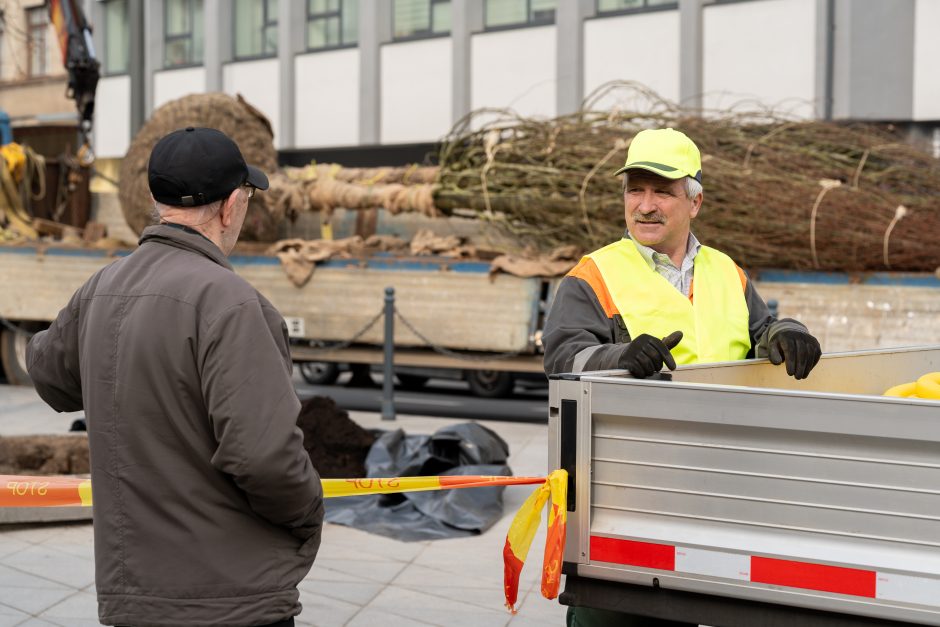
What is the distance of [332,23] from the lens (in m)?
23.9

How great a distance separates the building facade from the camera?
16.4 meters

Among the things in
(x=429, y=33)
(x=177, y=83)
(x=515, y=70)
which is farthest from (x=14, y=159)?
(x=177, y=83)

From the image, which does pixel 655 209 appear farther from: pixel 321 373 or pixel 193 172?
pixel 321 373

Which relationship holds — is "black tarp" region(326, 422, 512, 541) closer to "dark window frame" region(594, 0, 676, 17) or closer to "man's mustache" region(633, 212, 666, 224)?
"man's mustache" region(633, 212, 666, 224)

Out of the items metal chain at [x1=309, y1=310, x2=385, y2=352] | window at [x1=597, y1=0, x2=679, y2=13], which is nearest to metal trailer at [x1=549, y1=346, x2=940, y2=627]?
metal chain at [x1=309, y1=310, x2=385, y2=352]

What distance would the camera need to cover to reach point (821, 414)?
2.70 metres

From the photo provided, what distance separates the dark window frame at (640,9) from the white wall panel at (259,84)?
24.5ft

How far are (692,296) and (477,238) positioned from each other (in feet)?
30.0

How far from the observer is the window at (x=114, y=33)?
28.1 m

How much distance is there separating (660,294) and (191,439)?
159 centimetres

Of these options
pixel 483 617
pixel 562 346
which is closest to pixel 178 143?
pixel 562 346

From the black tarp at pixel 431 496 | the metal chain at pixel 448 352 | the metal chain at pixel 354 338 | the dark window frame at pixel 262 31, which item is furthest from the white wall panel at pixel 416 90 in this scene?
the black tarp at pixel 431 496

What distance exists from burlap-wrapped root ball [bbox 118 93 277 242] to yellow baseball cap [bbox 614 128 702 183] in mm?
10037

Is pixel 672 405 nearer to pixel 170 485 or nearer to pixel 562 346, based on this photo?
pixel 562 346
